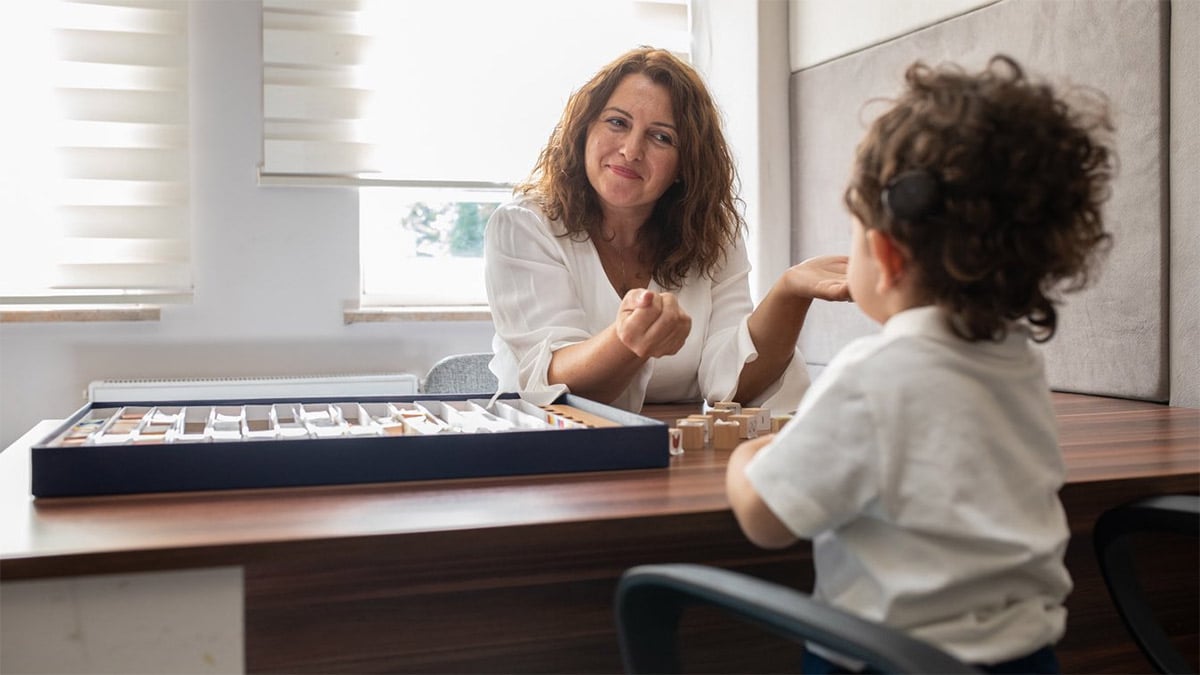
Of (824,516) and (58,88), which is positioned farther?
(58,88)

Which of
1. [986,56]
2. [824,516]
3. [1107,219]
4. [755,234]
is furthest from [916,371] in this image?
[755,234]

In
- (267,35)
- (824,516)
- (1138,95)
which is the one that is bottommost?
(824,516)

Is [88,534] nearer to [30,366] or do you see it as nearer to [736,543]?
[736,543]

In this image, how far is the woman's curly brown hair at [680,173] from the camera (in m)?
2.06

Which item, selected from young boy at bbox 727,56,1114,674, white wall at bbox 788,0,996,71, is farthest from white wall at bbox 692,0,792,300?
young boy at bbox 727,56,1114,674

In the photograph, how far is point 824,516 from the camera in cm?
83

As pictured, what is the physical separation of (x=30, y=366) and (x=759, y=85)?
2260mm

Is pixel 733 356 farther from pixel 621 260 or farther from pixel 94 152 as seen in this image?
pixel 94 152

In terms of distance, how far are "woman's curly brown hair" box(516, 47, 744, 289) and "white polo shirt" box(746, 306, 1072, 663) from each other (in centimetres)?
123

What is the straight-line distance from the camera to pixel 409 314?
10.8ft

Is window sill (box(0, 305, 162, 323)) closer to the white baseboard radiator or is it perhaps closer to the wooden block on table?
the white baseboard radiator

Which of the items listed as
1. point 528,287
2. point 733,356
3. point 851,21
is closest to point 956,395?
point 733,356

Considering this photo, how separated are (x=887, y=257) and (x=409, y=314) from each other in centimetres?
255

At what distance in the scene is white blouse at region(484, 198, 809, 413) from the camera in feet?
6.07
